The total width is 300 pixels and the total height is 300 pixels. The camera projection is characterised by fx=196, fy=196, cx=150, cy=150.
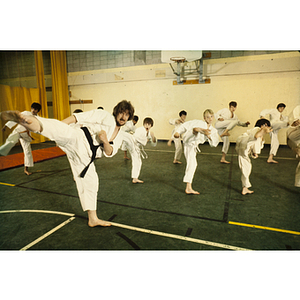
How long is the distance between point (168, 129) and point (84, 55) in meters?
5.41

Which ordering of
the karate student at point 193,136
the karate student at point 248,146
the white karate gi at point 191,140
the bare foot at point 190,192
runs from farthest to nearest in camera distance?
the bare foot at point 190,192 < the white karate gi at point 191,140 < the karate student at point 193,136 < the karate student at point 248,146

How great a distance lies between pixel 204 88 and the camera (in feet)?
25.5

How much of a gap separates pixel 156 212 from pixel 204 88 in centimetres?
653

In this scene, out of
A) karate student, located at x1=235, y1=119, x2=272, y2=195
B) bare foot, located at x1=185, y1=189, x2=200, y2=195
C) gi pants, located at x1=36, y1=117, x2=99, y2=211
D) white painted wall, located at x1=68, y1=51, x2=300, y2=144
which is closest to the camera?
gi pants, located at x1=36, y1=117, x2=99, y2=211

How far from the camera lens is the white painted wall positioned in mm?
6777

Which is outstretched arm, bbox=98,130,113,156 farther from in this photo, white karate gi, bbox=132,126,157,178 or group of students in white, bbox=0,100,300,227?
white karate gi, bbox=132,126,157,178

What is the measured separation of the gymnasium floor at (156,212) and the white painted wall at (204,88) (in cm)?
375

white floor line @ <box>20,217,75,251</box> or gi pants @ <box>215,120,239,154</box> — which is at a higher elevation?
gi pants @ <box>215,120,239,154</box>

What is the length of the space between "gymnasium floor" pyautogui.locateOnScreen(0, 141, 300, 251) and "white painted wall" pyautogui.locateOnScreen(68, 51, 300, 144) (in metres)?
3.75

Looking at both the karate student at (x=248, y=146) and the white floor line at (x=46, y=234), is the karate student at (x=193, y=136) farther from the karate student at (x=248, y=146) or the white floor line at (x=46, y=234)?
the white floor line at (x=46, y=234)

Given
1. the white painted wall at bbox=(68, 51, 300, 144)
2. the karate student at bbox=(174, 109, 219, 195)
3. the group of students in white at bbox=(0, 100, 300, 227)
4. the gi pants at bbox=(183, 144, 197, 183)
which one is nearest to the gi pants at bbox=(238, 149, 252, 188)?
the group of students in white at bbox=(0, 100, 300, 227)

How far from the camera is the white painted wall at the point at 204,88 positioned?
6.78 metres

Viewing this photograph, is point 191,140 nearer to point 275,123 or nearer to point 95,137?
point 95,137

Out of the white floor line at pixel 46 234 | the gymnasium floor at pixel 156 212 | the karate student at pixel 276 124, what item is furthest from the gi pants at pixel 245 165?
the white floor line at pixel 46 234
